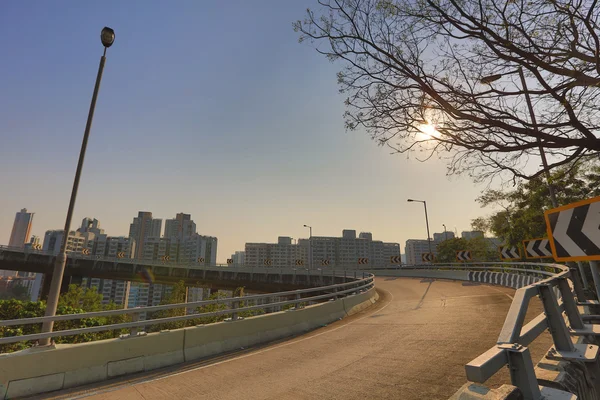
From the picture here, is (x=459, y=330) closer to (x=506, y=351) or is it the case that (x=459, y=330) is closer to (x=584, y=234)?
(x=584, y=234)

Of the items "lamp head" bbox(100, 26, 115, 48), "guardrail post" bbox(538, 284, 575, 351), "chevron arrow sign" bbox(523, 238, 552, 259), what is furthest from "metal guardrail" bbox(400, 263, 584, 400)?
"lamp head" bbox(100, 26, 115, 48)

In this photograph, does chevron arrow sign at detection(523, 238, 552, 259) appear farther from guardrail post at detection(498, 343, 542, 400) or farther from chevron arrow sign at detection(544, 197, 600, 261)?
guardrail post at detection(498, 343, 542, 400)

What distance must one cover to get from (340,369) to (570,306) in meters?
4.16

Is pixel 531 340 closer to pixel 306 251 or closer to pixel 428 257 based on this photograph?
pixel 428 257

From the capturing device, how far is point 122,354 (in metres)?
6.76

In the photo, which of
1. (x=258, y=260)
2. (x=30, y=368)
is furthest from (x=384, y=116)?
(x=258, y=260)

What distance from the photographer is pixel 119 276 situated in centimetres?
7069

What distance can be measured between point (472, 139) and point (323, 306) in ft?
27.3

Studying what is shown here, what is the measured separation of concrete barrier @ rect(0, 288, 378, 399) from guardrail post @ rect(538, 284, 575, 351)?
758 centimetres

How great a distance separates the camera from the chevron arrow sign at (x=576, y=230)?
3805mm

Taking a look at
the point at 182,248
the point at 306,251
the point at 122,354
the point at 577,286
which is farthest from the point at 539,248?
the point at 306,251

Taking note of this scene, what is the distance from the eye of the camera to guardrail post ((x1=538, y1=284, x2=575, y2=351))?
339cm

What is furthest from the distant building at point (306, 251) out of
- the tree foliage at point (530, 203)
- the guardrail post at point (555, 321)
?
the guardrail post at point (555, 321)

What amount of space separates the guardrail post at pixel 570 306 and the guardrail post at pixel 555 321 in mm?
906
